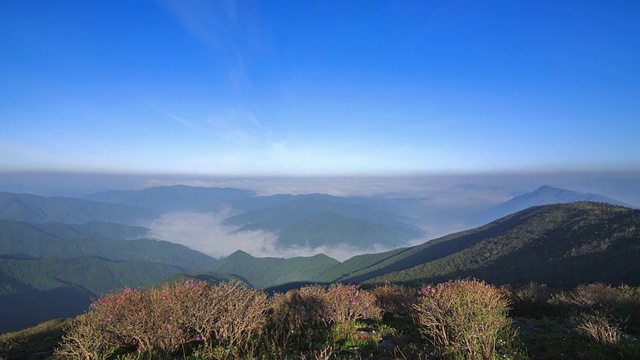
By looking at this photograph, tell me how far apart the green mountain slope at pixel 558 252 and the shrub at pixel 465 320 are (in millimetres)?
57276

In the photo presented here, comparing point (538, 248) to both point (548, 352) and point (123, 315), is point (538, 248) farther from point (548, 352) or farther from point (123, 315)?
point (123, 315)

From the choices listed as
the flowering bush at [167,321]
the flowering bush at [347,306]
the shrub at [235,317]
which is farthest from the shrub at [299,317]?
the flowering bush at [167,321]

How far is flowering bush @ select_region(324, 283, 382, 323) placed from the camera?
11.1 metres

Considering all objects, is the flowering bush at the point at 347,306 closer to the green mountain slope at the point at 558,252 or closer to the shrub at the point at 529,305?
the shrub at the point at 529,305

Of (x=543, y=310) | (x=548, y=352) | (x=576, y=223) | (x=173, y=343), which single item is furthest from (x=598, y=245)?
(x=173, y=343)

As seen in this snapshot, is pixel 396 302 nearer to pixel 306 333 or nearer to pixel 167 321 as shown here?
pixel 306 333

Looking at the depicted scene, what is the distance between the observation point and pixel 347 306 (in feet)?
37.1

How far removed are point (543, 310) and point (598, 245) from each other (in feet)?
248

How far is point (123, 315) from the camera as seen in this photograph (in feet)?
27.3

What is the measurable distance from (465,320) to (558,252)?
8828 centimetres

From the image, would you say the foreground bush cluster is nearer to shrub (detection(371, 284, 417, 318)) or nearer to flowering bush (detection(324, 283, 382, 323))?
flowering bush (detection(324, 283, 382, 323))

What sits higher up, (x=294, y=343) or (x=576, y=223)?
(x=294, y=343)

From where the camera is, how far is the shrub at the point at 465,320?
6.25 m

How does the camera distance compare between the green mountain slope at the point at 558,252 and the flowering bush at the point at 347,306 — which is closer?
the flowering bush at the point at 347,306
